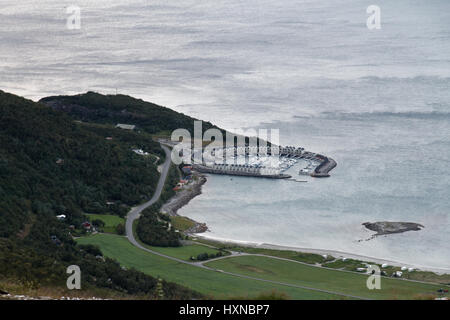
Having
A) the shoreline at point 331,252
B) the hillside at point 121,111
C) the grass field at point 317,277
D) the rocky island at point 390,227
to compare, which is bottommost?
the grass field at point 317,277

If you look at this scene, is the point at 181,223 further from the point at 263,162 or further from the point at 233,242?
the point at 263,162

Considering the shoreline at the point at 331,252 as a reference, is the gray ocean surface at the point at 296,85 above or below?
above

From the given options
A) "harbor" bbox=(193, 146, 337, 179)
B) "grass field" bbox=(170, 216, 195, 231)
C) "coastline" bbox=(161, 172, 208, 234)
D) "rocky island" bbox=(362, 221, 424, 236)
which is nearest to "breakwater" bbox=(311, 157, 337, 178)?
"harbor" bbox=(193, 146, 337, 179)

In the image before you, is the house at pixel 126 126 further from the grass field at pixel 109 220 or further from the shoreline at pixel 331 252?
the shoreline at pixel 331 252

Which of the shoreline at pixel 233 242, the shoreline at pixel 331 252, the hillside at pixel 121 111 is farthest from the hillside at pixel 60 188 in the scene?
the shoreline at pixel 331 252

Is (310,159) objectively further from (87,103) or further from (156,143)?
(87,103)

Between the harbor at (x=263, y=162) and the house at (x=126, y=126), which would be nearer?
the harbor at (x=263, y=162)
